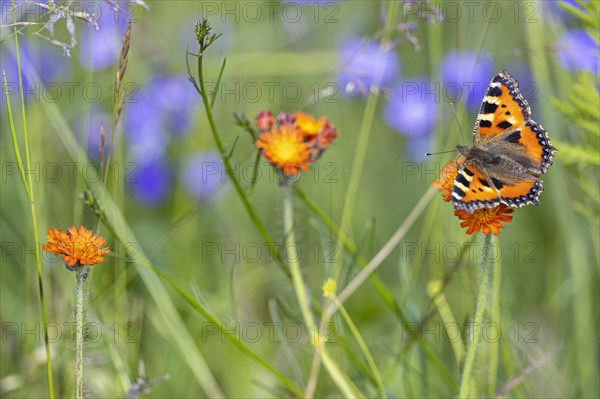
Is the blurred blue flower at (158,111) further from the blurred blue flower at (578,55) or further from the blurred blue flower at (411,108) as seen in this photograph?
the blurred blue flower at (578,55)

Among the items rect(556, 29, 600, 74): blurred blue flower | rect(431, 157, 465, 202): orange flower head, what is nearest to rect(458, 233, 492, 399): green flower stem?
rect(431, 157, 465, 202): orange flower head

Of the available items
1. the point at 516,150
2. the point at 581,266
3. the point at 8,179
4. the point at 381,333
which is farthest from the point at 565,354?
the point at 8,179

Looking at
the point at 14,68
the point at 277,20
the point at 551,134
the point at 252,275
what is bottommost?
the point at 252,275

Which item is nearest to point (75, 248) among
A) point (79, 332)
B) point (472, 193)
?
point (79, 332)

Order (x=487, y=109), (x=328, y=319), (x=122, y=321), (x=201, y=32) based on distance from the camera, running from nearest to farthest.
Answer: (x=201, y=32)
(x=328, y=319)
(x=487, y=109)
(x=122, y=321)

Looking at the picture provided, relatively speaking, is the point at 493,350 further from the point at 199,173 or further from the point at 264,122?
the point at 199,173

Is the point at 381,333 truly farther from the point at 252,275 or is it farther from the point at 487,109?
the point at 487,109

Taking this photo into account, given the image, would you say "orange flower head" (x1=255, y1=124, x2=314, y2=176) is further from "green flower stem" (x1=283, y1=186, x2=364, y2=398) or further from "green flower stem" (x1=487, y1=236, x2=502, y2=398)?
"green flower stem" (x1=487, y1=236, x2=502, y2=398)
